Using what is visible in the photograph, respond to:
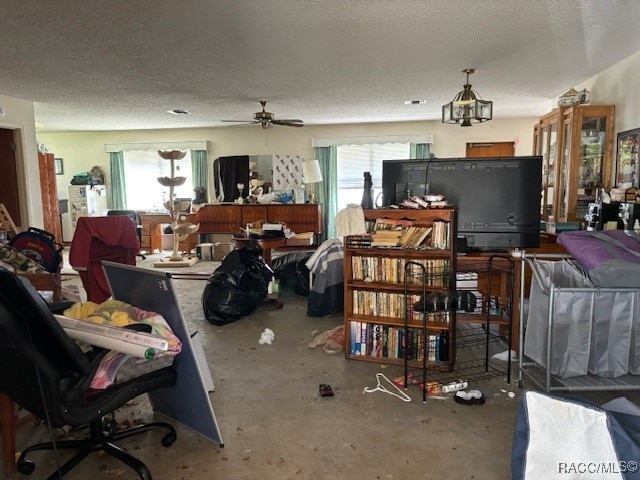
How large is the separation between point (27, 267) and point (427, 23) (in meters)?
3.33

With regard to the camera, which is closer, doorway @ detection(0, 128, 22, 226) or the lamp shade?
doorway @ detection(0, 128, 22, 226)

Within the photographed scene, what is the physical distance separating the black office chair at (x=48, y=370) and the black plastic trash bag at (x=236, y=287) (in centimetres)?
212

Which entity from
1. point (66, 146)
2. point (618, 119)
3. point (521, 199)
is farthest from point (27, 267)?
point (66, 146)

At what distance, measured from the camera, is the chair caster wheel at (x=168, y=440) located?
2082 mm

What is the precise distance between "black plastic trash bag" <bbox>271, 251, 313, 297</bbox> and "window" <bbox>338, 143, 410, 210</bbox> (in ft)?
10.8

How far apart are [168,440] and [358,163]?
670cm

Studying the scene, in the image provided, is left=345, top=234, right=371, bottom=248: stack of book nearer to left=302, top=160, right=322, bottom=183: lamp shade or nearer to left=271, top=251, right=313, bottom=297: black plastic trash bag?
left=271, top=251, right=313, bottom=297: black plastic trash bag

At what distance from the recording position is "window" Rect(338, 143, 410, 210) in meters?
7.97

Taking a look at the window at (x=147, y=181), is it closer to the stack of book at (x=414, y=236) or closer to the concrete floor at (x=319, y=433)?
the concrete floor at (x=319, y=433)

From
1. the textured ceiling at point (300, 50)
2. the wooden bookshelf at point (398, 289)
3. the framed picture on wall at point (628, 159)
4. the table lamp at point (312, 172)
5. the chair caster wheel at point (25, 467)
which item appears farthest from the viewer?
the table lamp at point (312, 172)

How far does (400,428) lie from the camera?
223 centimetres

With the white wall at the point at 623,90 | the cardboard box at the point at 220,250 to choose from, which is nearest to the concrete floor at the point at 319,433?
the white wall at the point at 623,90

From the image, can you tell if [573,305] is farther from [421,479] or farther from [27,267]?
[27,267]

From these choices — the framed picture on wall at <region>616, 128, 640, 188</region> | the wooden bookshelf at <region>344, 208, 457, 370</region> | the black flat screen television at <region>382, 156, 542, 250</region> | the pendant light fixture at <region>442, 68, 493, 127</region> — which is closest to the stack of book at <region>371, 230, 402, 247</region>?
the wooden bookshelf at <region>344, 208, 457, 370</region>
